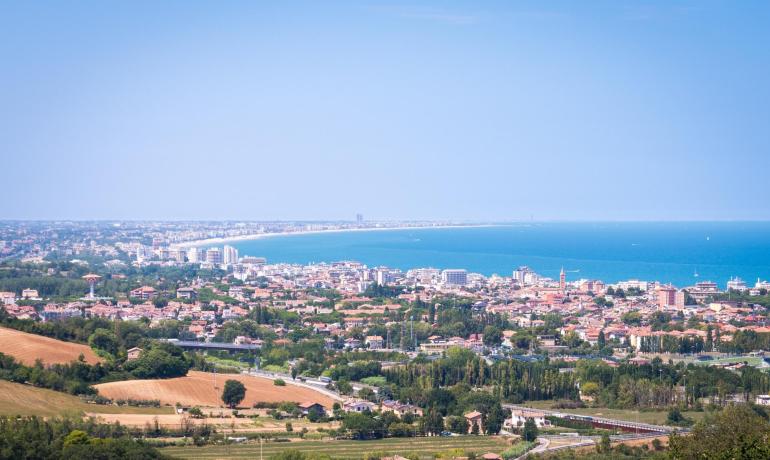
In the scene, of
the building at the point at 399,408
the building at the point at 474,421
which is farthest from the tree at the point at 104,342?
the building at the point at 474,421

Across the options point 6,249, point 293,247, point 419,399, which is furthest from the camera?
point 293,247

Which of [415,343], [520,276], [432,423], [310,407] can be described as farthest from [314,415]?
[520,276]

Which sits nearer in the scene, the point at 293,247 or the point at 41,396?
the point at 41,396

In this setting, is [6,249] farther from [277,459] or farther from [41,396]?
[277,459]

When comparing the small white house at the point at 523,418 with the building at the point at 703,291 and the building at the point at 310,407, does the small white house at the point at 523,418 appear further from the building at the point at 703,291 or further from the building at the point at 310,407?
the building at the point at 703,291

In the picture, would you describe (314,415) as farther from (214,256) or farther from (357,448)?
(214,256)

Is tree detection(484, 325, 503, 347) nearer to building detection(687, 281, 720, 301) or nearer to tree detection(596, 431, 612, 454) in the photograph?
building detection(687, 281, 720, 301)

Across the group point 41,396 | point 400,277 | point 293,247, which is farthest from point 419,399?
point 293,247
